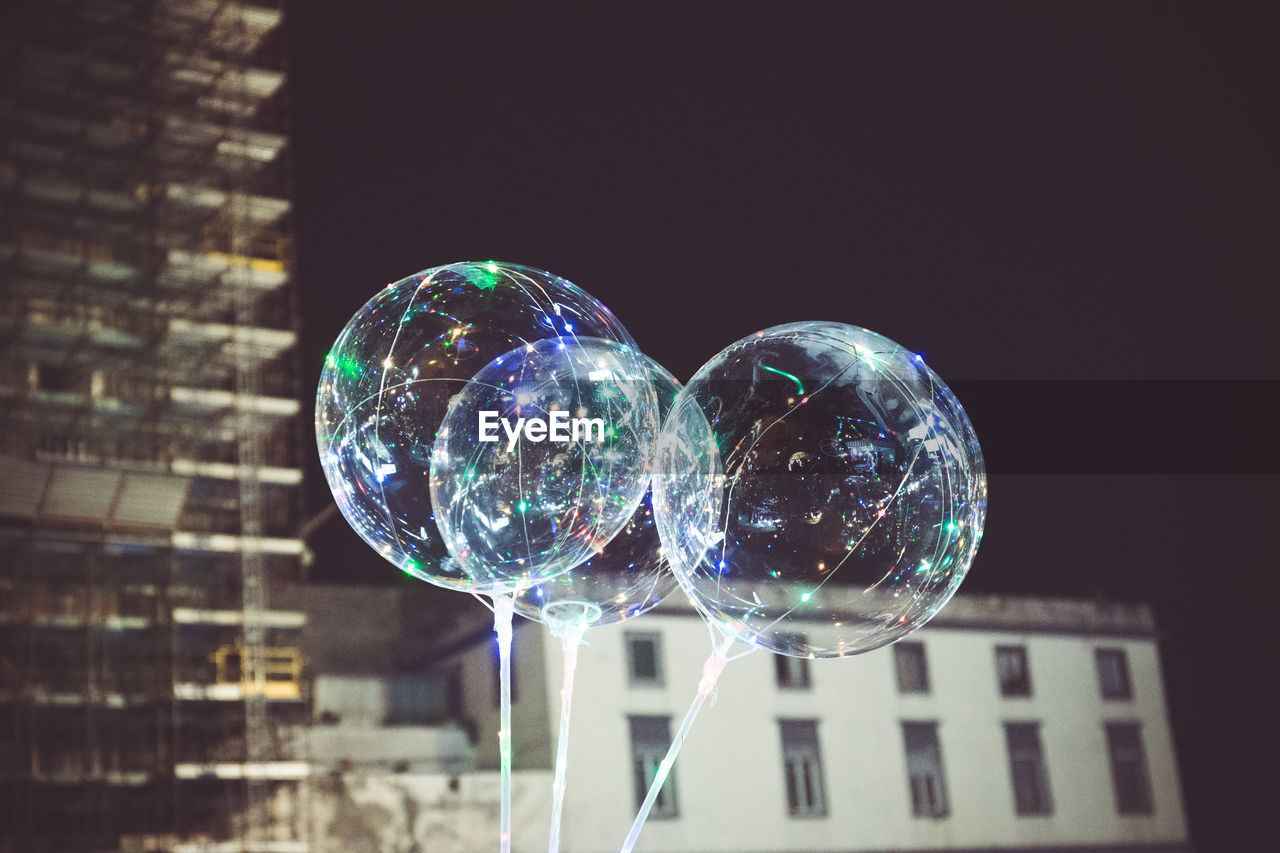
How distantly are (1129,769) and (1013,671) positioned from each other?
157cm

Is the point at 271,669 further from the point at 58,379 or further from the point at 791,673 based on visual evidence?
the point at 791,673

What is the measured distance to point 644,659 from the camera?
41.6ft

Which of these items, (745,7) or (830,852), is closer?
(745,7)

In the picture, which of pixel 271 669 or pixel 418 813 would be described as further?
pixel 271 669

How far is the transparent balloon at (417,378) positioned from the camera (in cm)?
239

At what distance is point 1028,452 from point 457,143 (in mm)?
4477

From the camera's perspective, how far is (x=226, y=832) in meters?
12.3

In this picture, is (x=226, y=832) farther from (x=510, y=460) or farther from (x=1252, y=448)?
(x=510, y=460)

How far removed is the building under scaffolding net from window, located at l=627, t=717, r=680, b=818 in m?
3.22

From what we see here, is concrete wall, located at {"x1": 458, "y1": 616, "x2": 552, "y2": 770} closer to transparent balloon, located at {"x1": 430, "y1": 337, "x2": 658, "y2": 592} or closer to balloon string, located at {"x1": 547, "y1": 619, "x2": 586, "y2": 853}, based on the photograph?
balloon string, located at {"x1": 547, "y1": 619, "x2": 586, "y2": 853}

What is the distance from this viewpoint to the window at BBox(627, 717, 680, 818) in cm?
1227

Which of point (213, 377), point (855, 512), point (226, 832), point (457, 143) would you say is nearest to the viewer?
point (855, 512)

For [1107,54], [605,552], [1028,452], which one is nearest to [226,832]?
[1028,452]

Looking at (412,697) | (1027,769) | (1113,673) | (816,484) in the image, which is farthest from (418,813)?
(816,484)
